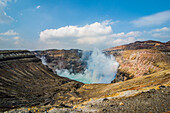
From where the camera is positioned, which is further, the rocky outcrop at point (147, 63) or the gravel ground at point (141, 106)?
the rocky outcrop at point (147, 63)

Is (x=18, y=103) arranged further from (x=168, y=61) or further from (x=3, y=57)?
(x=168, y=61)

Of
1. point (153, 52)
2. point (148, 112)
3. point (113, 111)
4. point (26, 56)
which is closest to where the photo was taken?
point (148, 112)

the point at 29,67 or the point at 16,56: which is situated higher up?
the point at 16,56

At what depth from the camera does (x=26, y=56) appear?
7835 inches

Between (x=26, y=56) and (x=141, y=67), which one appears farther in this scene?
(x=26, y=56)

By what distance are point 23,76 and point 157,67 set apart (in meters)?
170

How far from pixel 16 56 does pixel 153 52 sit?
218 m

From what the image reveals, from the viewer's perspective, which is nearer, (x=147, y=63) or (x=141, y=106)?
(x=141, y=106)

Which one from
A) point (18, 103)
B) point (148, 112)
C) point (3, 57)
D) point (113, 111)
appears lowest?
point (18, 103)

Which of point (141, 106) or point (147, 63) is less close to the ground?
point (141, 106)

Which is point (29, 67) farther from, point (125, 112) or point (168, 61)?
point (168, 61)

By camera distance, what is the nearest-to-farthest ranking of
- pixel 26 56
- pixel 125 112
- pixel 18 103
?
pixel 125 112 → pixel 18 103 → pixel 26 56

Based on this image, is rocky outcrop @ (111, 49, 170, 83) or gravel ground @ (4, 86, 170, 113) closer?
gravel ground @ (4, 86, 170, 113)

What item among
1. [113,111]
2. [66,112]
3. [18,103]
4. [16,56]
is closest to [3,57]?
[16,56]
